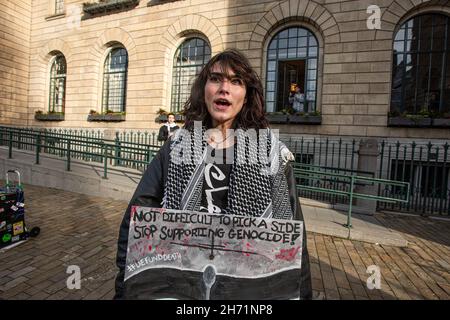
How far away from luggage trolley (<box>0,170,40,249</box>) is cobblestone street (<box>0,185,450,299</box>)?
0.53ft

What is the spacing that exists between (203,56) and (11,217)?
11484 mm

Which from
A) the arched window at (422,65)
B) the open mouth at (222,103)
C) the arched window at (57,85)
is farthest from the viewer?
the arched window at (57,85)

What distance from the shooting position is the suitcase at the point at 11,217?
13.8 ft

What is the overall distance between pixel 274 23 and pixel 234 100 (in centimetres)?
1168

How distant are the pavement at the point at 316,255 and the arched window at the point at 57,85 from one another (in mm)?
12551

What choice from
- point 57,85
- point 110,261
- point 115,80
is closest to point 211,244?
point 110,261

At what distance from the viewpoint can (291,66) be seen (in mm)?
12086

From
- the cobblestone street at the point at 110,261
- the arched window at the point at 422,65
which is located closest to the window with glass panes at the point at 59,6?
the cobblestone street at the point at 110,261

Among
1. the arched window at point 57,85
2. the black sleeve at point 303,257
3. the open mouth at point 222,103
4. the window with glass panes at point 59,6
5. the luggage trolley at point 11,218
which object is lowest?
the luggage trolley at point 11,218

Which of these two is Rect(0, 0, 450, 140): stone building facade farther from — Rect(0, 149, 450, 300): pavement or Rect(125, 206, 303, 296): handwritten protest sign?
Rect(125, 206, 303, 296): handwritten protest sign

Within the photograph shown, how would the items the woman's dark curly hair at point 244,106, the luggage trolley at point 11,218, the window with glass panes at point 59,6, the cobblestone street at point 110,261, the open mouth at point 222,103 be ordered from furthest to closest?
the window with glass panes at point 59,6 < the luggage trolley at point 11,218 < the cobblestone street at point 110,261 < the woman's dark curly hair at point 244,106 < the open mouth at point 222,103

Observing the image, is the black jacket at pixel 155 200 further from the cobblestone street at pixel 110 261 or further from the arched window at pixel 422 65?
the arched window at pixel 422 65

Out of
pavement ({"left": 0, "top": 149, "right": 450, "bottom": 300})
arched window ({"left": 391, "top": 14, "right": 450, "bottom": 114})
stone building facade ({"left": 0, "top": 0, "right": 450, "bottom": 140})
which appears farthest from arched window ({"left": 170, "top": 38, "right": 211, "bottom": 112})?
arched window ({"left": 391, "top": 14, "right": 450, "bottom": 114})

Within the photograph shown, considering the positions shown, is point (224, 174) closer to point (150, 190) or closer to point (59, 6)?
point (150, 190)
